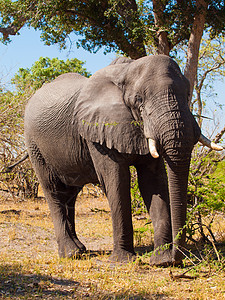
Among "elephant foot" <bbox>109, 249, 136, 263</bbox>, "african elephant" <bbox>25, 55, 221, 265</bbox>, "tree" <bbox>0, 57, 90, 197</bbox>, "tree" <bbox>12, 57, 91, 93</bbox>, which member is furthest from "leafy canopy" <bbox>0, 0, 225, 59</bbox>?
"tree" <bbox>12, 57, 91, 93</bbox>

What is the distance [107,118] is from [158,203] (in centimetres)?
132

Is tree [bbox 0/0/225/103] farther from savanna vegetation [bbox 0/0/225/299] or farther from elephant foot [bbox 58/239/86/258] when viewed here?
elephant foot [bbox 58/239/86/258]

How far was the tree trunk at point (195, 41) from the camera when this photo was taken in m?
12.3

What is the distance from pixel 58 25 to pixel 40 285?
487 inches

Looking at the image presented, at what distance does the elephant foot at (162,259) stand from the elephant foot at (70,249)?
1435 mm

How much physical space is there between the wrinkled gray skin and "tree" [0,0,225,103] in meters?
6.85

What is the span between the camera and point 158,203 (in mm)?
5453

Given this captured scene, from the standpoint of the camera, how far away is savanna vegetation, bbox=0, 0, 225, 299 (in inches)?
173

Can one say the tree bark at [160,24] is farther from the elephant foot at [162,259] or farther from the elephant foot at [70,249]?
the elephant foot at [162,259]

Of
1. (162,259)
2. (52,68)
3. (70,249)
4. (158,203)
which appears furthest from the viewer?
(52,68)

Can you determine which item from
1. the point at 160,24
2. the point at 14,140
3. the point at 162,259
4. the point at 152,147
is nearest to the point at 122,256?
the point at 162,259

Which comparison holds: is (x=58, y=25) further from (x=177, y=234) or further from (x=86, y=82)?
(x=177, y=234)

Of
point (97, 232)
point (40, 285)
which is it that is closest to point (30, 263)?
point (40, 285)

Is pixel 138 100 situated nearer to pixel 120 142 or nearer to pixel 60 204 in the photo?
pixel 120 142
